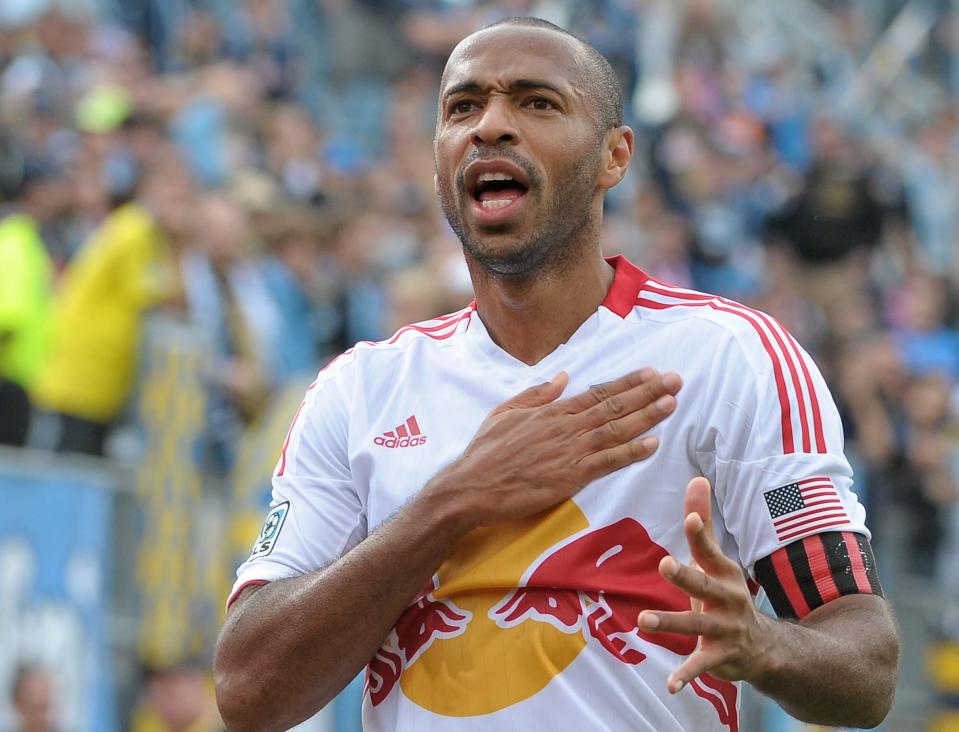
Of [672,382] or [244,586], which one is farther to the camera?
[244,586]

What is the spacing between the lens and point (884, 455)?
11.3 metres

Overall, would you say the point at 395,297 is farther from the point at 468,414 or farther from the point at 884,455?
the point at 468,414

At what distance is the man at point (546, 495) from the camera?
3.38 metres

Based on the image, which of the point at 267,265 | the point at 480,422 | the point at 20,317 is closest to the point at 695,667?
the point at 480,422

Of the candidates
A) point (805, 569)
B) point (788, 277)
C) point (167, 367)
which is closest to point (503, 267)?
point (805, 569)

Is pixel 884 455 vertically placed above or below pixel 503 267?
below

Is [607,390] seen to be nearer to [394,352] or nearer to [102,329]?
[394,352]

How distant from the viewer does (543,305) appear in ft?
12.5

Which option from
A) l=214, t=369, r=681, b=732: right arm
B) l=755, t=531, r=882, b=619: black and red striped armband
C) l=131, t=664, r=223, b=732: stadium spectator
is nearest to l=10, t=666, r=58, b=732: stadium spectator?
l=131, t=664, r=223, b=732: stadium spectator

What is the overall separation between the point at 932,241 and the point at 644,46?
3440 millimetres

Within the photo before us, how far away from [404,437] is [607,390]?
46 cm

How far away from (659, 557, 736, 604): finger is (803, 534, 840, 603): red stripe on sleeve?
1.29 ft

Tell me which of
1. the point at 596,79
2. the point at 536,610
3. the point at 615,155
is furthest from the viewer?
the point at 615,155

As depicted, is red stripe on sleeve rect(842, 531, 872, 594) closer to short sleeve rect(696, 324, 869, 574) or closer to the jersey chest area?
short sleeve rect(696, 324, 869, 574)
